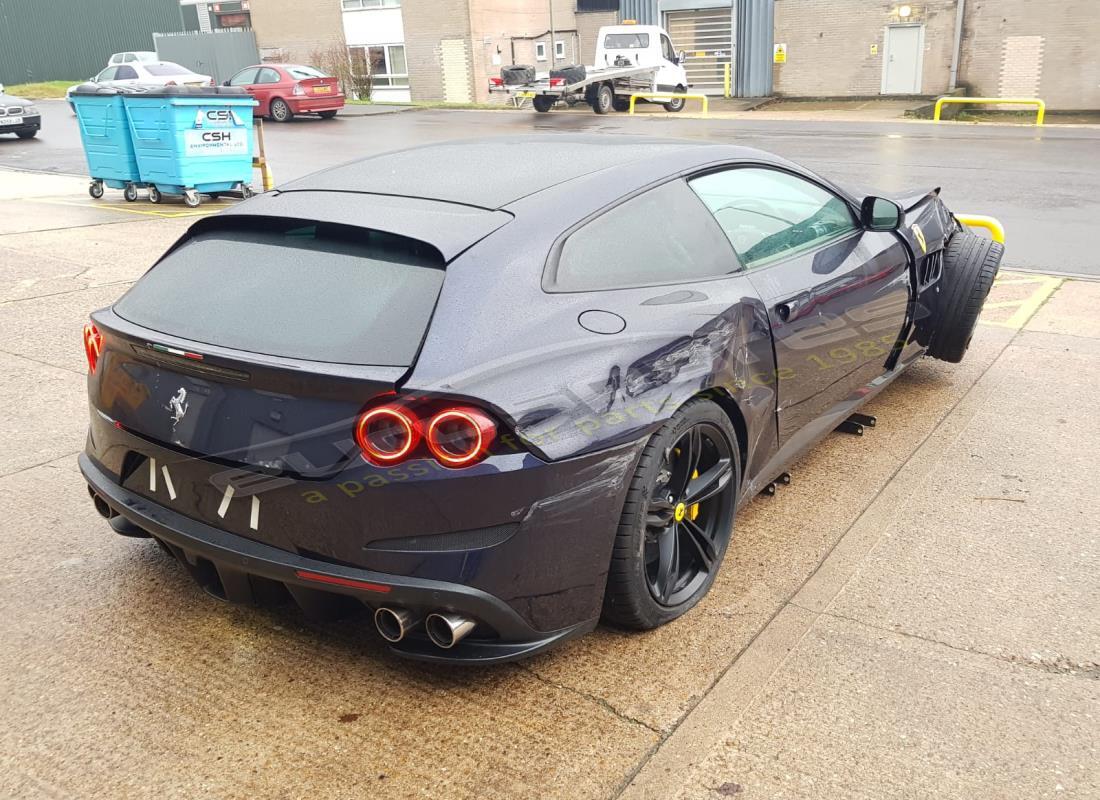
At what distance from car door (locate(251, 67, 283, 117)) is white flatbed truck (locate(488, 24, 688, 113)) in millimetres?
6187

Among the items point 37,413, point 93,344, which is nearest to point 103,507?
point 93,344

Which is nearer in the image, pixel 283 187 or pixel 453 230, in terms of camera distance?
pixel 453 230

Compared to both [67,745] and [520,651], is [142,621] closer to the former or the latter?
[67,745]

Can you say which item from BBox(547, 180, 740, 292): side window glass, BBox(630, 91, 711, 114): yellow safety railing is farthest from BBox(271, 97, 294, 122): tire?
BBox(547, 180, 740, 292): side window glass

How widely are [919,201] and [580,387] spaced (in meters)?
3.35

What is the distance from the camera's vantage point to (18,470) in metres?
4.63

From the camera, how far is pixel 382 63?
40.2m

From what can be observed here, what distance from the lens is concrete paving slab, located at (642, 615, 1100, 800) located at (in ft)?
8.55

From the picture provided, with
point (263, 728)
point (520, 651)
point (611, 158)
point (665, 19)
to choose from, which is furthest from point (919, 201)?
point (665, 19)

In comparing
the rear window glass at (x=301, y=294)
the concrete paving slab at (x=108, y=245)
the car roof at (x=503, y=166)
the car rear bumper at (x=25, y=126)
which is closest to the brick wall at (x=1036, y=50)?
the car rear bumper at (x=25, y=126)

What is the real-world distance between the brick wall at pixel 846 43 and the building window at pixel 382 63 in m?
14.5

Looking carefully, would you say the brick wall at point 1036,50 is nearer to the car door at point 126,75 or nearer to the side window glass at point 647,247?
the car door at point 126,75

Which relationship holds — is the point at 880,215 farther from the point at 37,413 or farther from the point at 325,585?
the point at 37,413

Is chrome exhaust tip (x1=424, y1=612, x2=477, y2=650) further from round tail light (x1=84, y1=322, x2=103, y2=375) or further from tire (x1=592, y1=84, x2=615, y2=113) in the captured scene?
tire (x1=592, y1=84, x2=615, y2=113)
